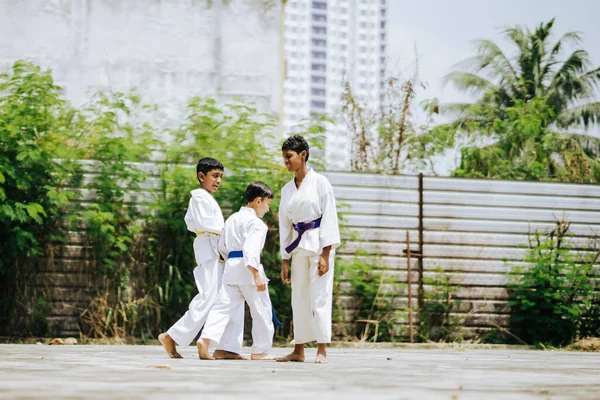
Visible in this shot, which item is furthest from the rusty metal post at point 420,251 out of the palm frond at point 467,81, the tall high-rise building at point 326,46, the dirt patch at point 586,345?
the tall high-rise building at point 326,46

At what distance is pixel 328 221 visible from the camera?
7.08m

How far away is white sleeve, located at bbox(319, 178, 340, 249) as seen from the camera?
7.02m

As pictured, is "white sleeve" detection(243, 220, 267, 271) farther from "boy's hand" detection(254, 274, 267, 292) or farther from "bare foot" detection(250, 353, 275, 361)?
"bare foot" detection(250, 353, 275, 361)

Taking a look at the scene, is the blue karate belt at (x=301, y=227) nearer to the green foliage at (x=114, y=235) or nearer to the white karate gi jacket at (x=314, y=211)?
the white karate gi jacket at (x=314, y=211)

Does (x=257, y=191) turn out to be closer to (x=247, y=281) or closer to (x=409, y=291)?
(x=247, y=281)

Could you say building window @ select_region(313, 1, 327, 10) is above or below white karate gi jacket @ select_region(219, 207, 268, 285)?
above

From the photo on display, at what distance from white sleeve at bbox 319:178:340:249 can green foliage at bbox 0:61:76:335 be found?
15.4ft

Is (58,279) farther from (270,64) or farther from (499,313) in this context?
(270,64)

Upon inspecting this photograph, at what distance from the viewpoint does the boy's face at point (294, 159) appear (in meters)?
7.17

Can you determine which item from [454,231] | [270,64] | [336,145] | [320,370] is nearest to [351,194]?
[454,231]

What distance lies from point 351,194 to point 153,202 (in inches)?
101

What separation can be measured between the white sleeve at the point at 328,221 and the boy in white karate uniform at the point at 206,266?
1319mm

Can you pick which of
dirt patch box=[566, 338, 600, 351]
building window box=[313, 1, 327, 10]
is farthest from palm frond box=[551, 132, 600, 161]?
building window box=[313, 1, 327, 10]

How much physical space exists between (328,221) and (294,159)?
0.56 meters
